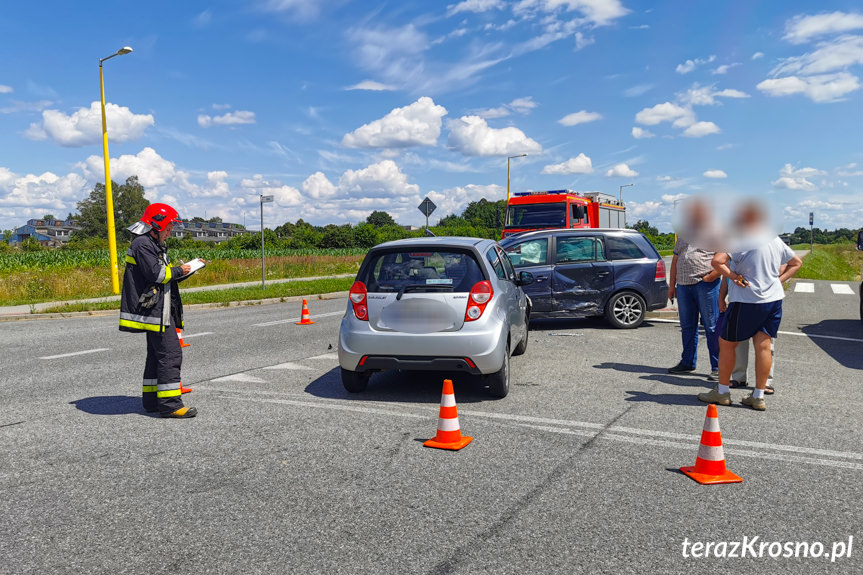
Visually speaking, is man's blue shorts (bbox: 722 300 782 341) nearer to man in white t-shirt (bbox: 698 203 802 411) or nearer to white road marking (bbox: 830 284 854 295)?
man in white t-shirt (bbox: 698 203 802 411)

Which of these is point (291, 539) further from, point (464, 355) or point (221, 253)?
point (221, 253)

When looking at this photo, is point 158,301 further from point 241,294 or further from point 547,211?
point 547,211

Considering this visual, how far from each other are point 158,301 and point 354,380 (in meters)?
2.02

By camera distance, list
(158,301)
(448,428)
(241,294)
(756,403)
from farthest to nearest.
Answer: (241,294) < (756,403) < (158,301) < (448,428)

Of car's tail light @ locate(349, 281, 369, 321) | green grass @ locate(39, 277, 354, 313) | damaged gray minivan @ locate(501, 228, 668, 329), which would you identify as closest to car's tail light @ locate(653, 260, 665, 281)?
damaged gray minivan @ locate(501, 228, 668, 329)

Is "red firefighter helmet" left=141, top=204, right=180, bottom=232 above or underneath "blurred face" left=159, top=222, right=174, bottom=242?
above

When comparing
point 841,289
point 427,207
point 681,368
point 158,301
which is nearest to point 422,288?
point 158,301

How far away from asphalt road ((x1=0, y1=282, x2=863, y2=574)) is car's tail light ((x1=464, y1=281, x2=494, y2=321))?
2.83 ft

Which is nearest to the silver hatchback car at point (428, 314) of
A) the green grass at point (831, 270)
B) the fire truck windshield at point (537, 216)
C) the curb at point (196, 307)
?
the curb at point (196, 307)

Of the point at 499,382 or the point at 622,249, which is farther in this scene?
the point at 622,249

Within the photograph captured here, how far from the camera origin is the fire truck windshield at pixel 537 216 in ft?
66.7

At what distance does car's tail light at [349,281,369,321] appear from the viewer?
21.0 ft

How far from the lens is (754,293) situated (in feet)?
19.1

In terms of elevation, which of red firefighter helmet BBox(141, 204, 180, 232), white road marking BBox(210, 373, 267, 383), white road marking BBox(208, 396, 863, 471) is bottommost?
white road marking BBox(208, 396, 863, 471)
